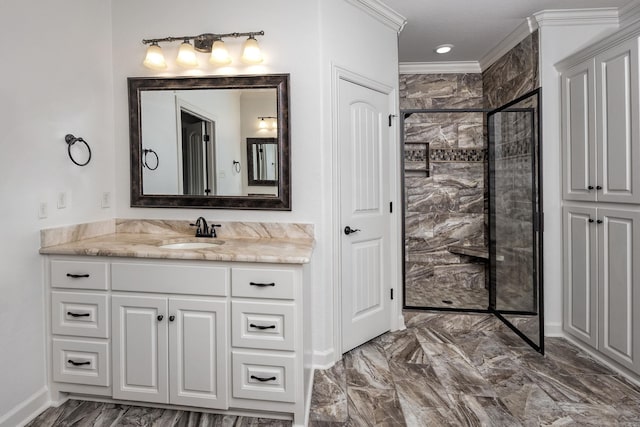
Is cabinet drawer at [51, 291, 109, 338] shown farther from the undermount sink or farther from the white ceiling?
the white ceiling

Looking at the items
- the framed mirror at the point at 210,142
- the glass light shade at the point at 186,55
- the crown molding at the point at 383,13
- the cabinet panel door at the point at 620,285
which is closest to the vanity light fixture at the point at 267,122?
the framed mirror at the point at 210,142

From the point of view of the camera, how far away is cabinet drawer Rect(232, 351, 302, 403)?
5.86 feet

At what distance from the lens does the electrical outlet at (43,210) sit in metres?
1.97

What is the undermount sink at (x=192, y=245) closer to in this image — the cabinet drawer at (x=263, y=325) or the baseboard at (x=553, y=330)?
the cabinet drawer at (x=263, y=325)

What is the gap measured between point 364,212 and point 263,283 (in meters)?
1.15

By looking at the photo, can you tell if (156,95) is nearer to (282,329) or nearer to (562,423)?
(282,329)

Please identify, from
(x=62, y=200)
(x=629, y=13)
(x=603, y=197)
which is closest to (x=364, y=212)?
(x=603, y=197)

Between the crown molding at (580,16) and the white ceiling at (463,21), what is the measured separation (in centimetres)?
5

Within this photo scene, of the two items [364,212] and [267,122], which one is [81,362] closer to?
[267,122]

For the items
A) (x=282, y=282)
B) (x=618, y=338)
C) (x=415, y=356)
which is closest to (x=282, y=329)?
(x=282, y=282)

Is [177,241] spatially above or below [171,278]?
above

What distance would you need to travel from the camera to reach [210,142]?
246 centimetres

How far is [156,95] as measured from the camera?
2492 mm

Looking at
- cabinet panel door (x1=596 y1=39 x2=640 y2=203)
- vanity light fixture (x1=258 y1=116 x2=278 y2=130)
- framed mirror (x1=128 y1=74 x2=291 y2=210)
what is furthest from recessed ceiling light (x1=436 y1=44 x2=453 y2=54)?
vanity light fixture (x1=258 y1=116 x2=278 y2=130)
